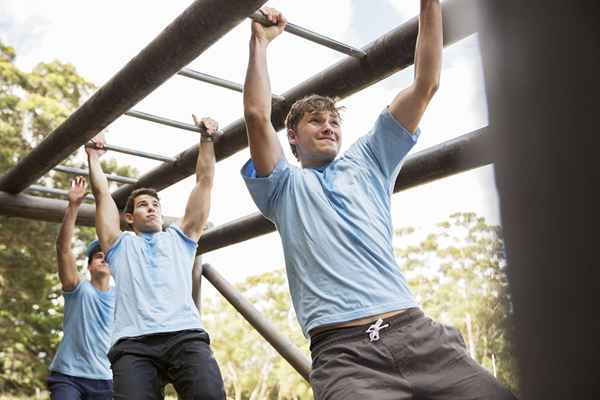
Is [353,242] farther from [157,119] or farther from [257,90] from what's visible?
[157,119]

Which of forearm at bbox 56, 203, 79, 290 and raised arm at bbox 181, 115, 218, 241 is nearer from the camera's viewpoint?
raised arm at bbox 181, 115, 218, 241

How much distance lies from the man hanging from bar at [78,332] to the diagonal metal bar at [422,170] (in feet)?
2.71

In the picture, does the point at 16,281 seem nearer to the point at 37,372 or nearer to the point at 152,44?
the point at 37,372

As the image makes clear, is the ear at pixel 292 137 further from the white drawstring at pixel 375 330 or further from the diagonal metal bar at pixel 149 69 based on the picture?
the white drawstring at pixel 375 330

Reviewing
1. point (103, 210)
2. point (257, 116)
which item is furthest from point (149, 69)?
point (103, 210)

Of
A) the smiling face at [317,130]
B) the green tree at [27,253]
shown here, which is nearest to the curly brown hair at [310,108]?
the smiling face at [317,130]

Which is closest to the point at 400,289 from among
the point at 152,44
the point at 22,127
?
the point at 152,44

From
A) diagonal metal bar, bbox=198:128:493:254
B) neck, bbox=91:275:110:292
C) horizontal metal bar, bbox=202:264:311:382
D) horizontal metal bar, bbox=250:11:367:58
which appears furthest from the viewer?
neck, bbox=91:275:110:292

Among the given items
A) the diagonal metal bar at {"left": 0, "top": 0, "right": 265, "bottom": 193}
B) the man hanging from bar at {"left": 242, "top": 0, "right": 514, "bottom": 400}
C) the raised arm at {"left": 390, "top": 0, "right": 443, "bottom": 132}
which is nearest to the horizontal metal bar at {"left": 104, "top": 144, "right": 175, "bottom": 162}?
the diagonal metal bar at {"left": 0, "top": 0, "right": 265, "bottom": 193}

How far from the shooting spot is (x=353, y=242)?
5.82ft

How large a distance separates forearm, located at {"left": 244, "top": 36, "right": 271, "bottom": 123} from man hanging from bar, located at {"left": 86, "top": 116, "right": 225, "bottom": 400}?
4.06ft

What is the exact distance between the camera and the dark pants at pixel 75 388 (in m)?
3.82

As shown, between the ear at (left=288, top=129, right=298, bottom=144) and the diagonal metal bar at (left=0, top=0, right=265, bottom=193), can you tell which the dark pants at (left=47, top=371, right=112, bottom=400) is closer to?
the diagonal metal bar at (left=0, top=0, right=265, bottom=193)

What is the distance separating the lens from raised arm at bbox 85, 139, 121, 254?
324 centimetres
